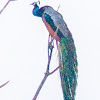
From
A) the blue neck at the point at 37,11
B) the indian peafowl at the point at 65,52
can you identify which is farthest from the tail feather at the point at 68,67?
the blue neck at the point at 37,11

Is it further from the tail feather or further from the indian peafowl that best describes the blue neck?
the tail feather

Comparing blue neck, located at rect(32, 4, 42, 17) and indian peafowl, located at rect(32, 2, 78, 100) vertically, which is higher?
blue neck, located at rect(32, 4, 42, 17)

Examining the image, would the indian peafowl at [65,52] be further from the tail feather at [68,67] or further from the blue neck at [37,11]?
the blue neck at [37,11]

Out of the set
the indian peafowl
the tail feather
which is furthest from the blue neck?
the tail feather

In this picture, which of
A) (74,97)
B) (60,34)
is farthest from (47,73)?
(60,34)

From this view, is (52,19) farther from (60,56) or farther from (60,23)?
(60,56)

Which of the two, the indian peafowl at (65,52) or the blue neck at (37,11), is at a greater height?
the blue neck at (37,11)

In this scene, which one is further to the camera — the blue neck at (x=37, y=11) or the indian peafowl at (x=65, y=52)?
the blue neck at (x=37, y=11)
